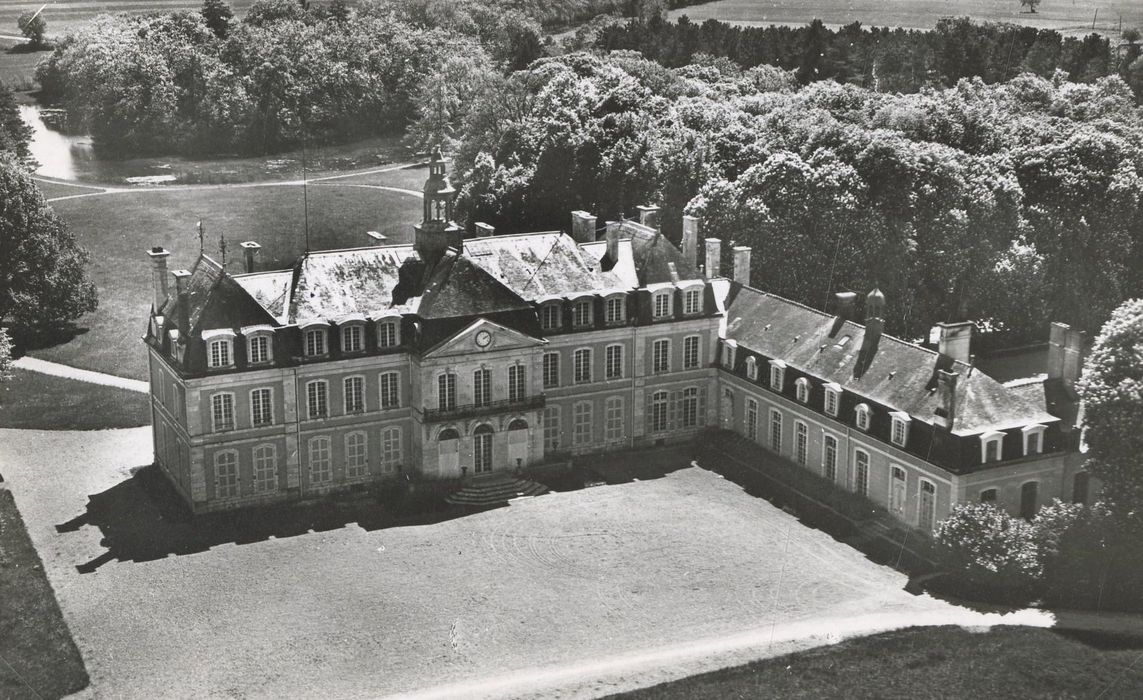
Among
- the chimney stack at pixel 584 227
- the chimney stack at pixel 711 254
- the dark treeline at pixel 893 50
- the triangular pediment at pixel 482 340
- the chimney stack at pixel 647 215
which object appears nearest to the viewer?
the triangular pediment at pixel 482 340

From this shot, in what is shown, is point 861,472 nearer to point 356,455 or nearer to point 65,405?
point 356,455

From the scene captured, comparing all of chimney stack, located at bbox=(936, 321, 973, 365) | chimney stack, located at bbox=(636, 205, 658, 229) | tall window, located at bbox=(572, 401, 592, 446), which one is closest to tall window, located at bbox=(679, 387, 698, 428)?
tall window, located at bbox=(572, 401, 592, 446)

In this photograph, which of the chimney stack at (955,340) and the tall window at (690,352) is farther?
the tall window at (690,352)

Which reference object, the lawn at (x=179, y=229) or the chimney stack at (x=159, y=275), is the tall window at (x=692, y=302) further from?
the lawn at (x=179, y=229)

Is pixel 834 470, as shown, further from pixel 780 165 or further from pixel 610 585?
pixel 780 165

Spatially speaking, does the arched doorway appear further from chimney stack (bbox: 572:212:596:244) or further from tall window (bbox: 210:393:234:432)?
chimney stack (bbox: 572:212:596:244)

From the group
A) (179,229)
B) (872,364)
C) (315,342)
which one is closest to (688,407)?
(872,364)

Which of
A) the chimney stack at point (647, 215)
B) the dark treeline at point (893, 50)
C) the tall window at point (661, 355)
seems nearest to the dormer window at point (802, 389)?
the tall window at point (661, 355)
